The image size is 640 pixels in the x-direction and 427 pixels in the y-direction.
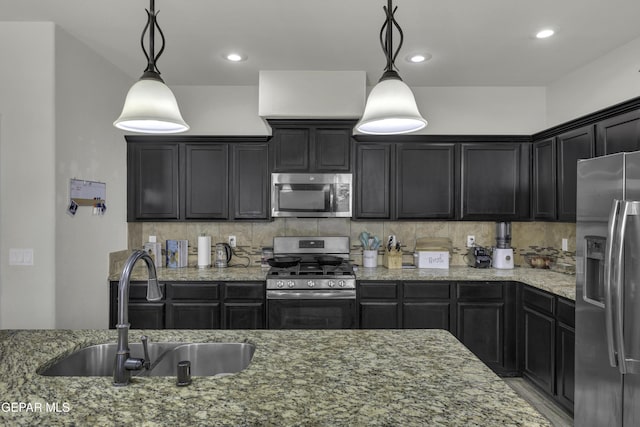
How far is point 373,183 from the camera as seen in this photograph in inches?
147

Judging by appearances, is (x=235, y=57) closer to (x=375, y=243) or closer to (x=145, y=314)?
(x=375, y=243)

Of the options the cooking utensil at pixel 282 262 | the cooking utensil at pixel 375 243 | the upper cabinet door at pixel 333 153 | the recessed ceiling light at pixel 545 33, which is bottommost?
the cooking utensil at pixel 282 262

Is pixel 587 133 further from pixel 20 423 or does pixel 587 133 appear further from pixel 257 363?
pixel 20 423

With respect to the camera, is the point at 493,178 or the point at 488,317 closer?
the point at 488,317

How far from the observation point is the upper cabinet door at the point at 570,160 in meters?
2.91

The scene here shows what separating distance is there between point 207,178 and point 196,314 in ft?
4.20

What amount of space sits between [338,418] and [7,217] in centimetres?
270

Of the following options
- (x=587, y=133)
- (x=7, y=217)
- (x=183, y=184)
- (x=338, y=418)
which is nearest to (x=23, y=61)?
(x=7, y=217)

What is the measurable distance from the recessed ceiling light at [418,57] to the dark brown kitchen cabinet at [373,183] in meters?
0.83

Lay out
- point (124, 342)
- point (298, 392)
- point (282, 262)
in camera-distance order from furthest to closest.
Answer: point (282, 262)
point (124, 342)
point (298, 392)

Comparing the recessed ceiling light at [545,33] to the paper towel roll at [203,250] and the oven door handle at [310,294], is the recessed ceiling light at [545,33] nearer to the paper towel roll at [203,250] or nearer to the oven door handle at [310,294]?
the oven door handle at [310,294]

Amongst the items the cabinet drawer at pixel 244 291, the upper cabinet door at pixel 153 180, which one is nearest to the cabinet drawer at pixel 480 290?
the cabinet drawer at pixel 244 291

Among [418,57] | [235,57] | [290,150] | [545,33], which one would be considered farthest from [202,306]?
[545,33]

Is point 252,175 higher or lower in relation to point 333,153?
lower
